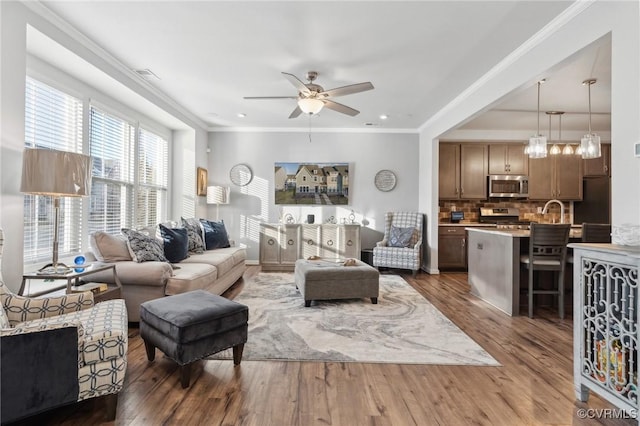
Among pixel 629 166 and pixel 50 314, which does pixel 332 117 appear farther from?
pixel 50 314

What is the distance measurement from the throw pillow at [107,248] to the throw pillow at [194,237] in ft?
4.27

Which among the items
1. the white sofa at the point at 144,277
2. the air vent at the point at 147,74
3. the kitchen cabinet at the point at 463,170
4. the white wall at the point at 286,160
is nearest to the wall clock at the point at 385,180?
the white wall at the point at 286,160

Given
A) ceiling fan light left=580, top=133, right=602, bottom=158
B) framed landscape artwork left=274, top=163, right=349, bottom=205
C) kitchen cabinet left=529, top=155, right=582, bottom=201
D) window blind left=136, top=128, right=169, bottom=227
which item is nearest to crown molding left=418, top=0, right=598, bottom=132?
ceiling fan light left=580, top=133, right=602, bottom=158

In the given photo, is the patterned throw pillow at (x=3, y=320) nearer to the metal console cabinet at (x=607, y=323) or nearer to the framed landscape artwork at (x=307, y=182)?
the metal console cabinet at (x=607, y=323)

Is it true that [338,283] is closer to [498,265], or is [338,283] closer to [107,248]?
[498,265]

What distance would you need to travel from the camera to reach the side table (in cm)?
241

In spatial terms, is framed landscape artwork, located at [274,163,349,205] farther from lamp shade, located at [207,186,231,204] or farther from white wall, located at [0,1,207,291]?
white wall, located at [0,1,207,291]

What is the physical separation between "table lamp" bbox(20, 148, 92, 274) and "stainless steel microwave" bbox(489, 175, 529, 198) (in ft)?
20.9

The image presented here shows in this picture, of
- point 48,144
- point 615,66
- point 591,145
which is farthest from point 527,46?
point 48,144

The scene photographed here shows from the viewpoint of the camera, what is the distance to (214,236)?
5121 millimetres

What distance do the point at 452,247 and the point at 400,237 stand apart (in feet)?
3.44

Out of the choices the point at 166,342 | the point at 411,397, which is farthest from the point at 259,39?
the point at 411,397

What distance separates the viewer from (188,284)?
3236 millimetres

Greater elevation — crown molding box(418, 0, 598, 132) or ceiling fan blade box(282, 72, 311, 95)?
crown molding box(418, 0, 598, 132)
